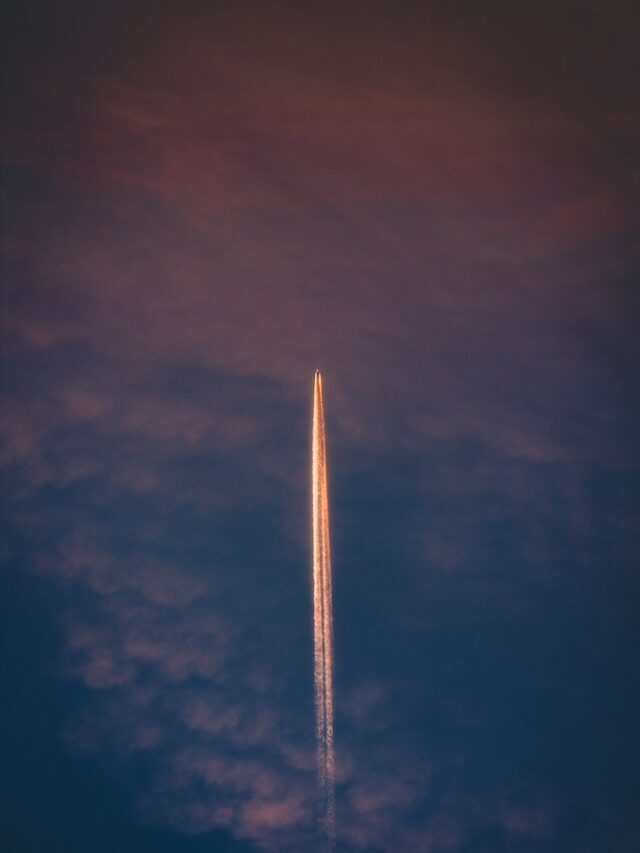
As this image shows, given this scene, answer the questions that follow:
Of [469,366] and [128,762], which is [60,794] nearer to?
[128,762]

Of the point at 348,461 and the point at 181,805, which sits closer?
the point at 181,805

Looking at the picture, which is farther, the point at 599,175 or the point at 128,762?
the point at 599,175

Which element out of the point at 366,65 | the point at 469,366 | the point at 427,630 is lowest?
the point at 427,630

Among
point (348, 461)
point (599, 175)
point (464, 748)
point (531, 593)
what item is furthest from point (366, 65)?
point (464, 748)

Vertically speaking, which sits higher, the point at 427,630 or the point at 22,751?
the point at 427,630

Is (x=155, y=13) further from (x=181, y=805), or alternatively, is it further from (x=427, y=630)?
(x=181, y=805)

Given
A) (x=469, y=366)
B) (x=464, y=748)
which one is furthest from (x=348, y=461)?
(x=464, y=748)
